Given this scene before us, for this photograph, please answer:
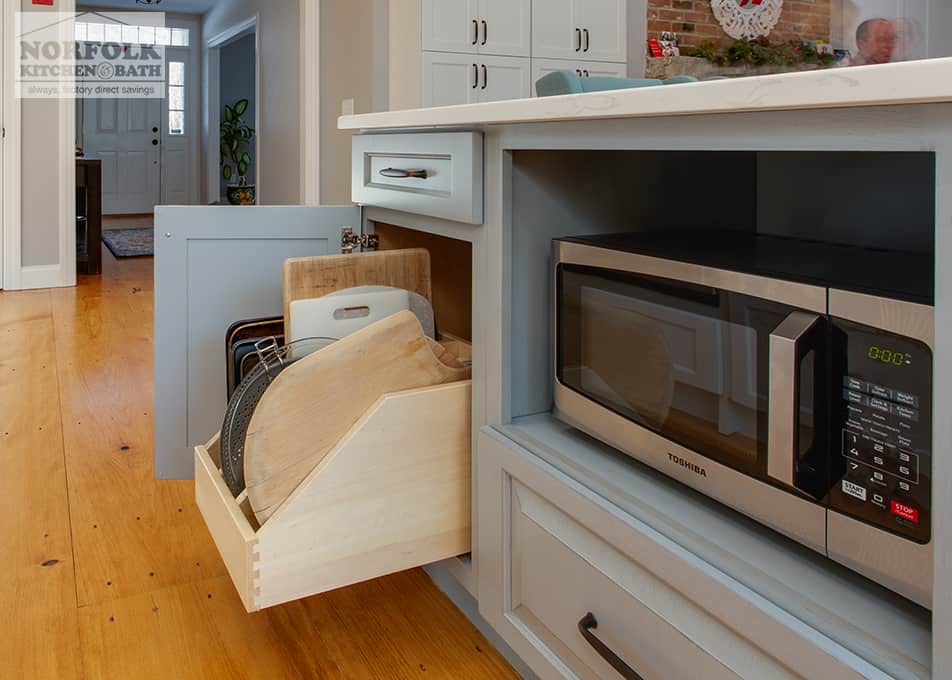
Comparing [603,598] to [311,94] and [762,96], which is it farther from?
[311,94]

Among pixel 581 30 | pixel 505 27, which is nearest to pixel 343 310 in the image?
pixel 505 27

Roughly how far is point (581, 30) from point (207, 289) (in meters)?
3.82

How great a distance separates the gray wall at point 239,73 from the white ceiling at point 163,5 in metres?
0.82

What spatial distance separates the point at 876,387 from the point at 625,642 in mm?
426

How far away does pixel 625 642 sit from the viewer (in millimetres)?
992

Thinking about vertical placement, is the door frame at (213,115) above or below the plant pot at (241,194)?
above

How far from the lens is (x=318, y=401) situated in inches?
47.8

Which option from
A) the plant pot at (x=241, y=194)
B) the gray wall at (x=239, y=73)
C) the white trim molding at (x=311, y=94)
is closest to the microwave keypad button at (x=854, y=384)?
the white trim molding at (x=311, y=94)

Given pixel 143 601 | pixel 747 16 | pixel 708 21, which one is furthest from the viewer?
pixel 747 16

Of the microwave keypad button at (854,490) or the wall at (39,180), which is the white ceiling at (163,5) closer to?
the wall at (39,180)

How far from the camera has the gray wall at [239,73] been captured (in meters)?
10.7

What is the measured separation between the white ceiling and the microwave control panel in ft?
31.4

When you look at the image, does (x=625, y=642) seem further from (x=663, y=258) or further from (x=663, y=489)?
(x=663, y=258)

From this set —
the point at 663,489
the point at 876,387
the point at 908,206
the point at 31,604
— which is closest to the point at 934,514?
the point at 876,387
